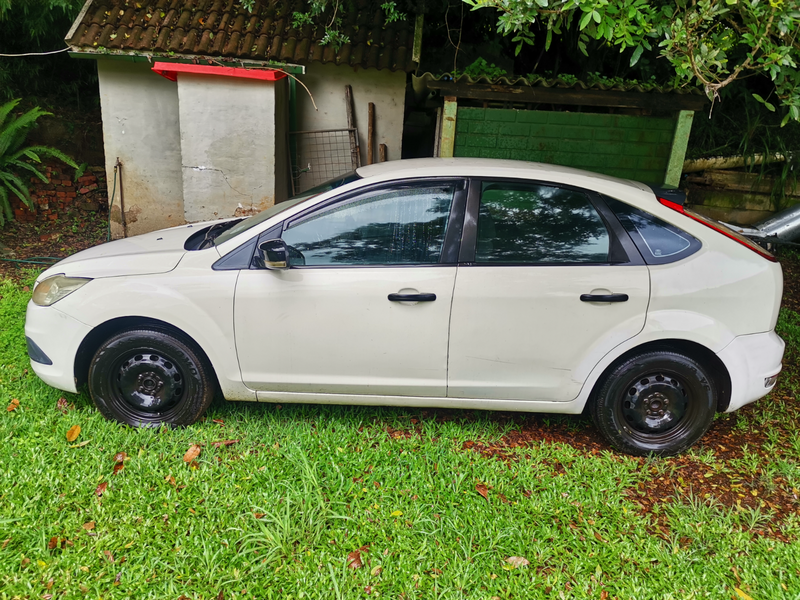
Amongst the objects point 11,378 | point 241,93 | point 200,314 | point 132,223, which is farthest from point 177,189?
point 200,314

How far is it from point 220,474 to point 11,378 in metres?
1.99

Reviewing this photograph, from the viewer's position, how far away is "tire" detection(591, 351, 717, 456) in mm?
3312

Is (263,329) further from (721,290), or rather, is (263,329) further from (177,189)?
(177,189)

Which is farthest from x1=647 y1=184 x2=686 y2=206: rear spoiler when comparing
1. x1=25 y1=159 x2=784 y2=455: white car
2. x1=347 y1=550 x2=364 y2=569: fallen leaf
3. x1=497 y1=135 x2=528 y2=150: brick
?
x1=497 y1=135 x2=528 y2=150: brick

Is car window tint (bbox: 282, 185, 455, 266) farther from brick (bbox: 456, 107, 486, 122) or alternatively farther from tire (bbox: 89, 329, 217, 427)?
brick (bbox: 456, 107, 486, 122)

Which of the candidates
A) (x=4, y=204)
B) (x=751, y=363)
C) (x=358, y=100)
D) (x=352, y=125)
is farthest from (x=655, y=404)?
(x=4, y=204)

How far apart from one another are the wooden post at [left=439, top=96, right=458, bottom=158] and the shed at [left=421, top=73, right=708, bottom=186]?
0.4 inches

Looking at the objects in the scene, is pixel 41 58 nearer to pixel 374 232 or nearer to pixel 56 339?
pixel 56 339

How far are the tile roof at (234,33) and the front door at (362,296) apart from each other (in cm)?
441

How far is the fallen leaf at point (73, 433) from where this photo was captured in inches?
134

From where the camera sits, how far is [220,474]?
10.5ft

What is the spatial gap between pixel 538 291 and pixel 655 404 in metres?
1.01

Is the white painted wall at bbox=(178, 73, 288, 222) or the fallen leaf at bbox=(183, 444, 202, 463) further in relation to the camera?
the white painted wall at bbox=(178, 73, 288, 222)

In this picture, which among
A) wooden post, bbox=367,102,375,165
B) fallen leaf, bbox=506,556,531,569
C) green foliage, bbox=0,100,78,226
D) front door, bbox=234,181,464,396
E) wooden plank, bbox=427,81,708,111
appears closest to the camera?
fallen leaf, bbox=506,556,531,569
